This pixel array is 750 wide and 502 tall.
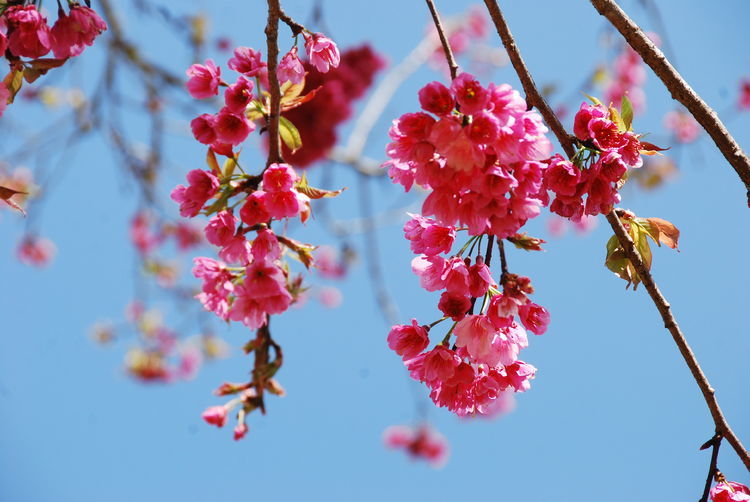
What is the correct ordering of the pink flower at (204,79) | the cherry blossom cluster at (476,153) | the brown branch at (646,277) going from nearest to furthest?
the cherry blossom cluster at (476,153)
the brown branch at (646,277)
the pink flower at (204,79)

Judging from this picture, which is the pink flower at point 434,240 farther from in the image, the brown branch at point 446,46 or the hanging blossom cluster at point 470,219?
the brown branch at point 446,46

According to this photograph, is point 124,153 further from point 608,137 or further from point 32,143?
point 608,137

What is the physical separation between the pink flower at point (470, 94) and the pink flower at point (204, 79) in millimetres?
530

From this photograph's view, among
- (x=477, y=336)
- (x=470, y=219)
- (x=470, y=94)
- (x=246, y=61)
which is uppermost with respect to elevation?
(x=246, y=61)

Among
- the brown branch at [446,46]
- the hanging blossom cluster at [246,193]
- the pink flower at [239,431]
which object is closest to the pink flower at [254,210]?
the hanging blossom cluster at [246,193]

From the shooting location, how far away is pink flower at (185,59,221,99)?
116cm

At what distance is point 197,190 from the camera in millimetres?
1103

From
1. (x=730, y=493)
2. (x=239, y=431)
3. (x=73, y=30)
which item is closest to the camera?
(x=730, y=493)

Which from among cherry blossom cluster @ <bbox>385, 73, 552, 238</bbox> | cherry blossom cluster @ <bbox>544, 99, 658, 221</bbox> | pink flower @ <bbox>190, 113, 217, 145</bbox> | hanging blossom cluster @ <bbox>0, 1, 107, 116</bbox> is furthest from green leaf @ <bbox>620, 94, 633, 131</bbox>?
hanging blossom cluster @ <bbox>0, 1, 107, 116</bbox>

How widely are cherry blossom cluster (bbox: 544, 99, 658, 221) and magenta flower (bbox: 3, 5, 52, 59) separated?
0.92 metres

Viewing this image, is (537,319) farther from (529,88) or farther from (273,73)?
(273,73)

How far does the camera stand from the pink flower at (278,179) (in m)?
1.07

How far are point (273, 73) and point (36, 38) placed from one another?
43 cm

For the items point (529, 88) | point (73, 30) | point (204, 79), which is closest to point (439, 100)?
point (529, 88)
